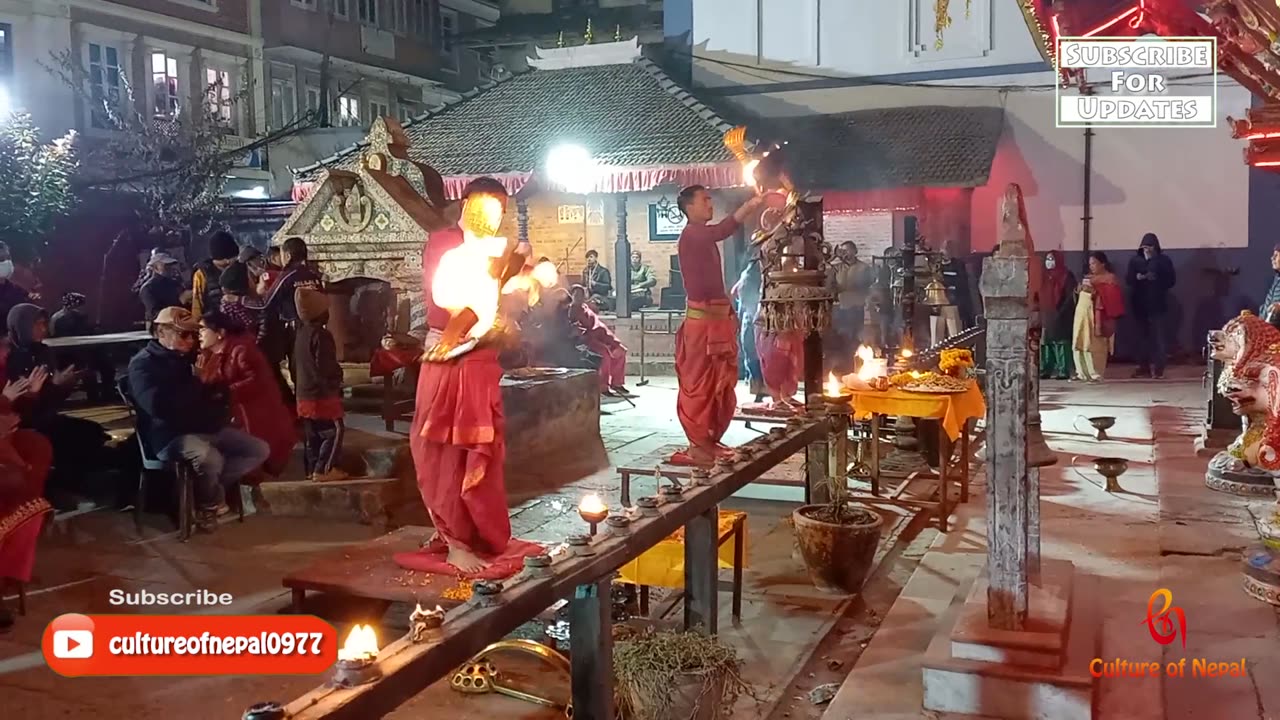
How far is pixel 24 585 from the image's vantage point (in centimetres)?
493

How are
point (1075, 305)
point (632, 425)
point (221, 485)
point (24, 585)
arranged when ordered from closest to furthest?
1. point (24, 585)
2. point (221, 485)
3. point (632, 425)
4. point (1075, 305)

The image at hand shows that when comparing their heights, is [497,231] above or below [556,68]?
below

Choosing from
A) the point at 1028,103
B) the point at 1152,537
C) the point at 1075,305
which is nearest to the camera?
the point at 1152,537

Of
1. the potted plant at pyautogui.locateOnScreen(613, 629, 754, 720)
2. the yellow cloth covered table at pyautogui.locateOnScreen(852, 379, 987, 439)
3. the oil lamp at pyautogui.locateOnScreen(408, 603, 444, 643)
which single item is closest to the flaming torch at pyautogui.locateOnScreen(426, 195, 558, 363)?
the potted plant at pyautogui.locateOnScreen(613, 629, 754, 720)

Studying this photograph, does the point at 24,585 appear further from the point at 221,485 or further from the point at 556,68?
the point at 556,68

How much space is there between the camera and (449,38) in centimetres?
2483

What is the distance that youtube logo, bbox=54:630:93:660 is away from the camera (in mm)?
4082

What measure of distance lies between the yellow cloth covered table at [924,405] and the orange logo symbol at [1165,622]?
1894mm


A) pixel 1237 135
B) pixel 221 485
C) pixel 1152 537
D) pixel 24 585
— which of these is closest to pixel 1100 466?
pixel 1152 537

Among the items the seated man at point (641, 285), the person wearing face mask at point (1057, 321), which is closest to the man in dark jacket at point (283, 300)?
the person wearing face mask at point (1057, 321)

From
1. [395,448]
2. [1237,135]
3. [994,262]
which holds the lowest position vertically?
[395,448]

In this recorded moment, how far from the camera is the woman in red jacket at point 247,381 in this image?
6.50 metres

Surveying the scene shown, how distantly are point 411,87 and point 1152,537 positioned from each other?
1939cm

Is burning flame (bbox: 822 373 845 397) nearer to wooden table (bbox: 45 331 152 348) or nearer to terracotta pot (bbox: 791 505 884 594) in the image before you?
terracotta pot (bbox: 791 505 884 594)
